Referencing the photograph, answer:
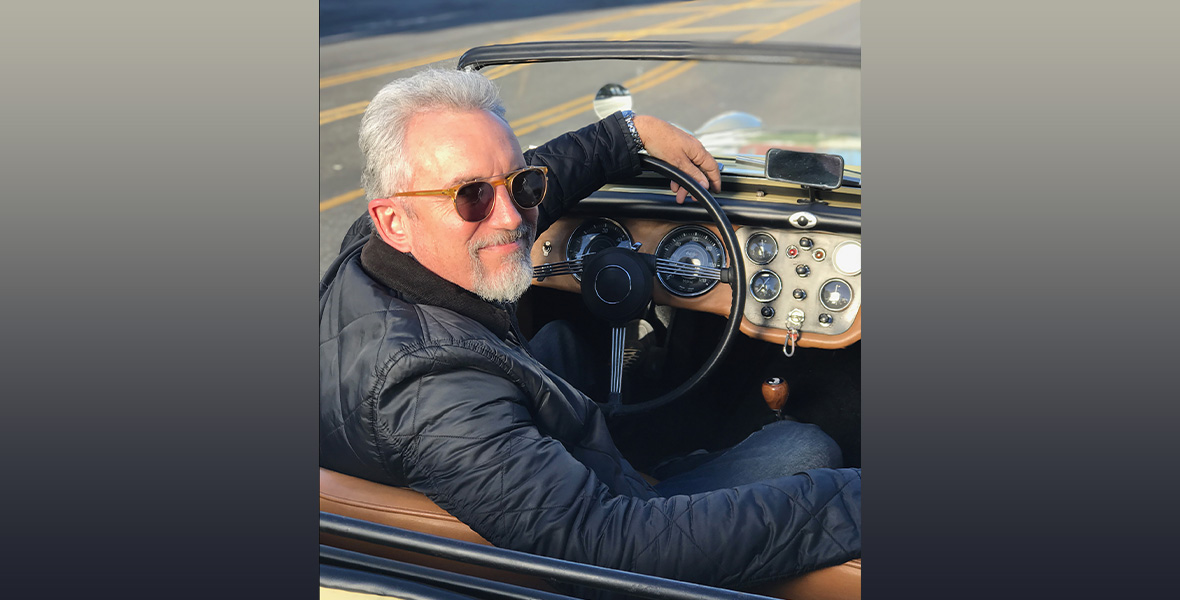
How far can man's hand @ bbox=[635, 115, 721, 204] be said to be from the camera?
7.58ft

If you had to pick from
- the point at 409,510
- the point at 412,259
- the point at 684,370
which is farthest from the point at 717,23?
the point at 409,510

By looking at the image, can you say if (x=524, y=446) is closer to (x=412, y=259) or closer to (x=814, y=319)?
(x=412, y=259)

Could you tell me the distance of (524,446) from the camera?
4.79 ft

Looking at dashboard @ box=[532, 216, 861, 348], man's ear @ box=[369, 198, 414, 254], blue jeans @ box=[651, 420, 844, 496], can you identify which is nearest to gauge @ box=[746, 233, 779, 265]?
dashboard @ box=[532, 216, 861, 348]

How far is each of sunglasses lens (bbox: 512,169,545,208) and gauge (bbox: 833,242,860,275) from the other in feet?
3.12

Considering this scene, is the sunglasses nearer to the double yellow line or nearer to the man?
the man

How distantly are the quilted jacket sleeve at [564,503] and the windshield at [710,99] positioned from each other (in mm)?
708

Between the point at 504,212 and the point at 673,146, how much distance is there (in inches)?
29.8

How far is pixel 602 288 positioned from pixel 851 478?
3.25 feet

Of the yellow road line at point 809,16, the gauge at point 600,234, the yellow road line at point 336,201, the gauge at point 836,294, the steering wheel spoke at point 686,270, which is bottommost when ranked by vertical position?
the gauge at point 836,294

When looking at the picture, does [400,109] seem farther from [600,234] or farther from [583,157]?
[600,234]

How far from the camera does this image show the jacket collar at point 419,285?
1.64 m

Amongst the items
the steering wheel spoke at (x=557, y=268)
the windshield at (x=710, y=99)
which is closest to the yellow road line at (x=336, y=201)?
the windshield at (x=710, y=99)

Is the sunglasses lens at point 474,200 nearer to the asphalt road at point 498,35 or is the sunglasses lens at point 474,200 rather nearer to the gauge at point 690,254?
the asphalt road at point 498,35
